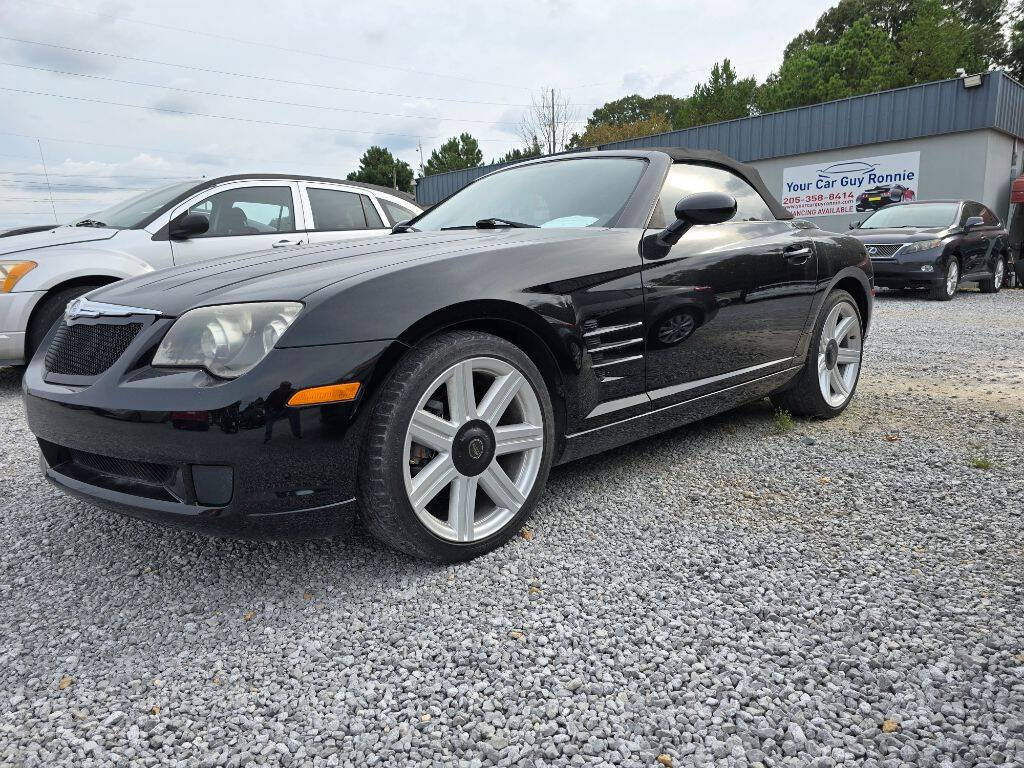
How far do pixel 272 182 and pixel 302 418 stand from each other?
483 cm

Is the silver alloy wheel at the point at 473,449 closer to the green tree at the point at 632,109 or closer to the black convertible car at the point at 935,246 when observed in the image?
the black convertible car at the point at 935,246

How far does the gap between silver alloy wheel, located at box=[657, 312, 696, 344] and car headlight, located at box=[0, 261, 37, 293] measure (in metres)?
4.51

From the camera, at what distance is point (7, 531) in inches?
107

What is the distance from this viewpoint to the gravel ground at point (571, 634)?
1.57 meters

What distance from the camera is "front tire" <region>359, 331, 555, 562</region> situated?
212cm

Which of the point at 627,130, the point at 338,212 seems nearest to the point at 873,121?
the point at 338,212

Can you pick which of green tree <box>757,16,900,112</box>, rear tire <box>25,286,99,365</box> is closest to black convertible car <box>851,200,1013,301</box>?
rear tire <box>25,286,99,365</box>

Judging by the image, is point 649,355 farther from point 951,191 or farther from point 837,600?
point 951,191

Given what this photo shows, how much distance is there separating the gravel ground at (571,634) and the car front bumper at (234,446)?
32cm

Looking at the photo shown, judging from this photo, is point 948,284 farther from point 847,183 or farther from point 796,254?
point 847,183

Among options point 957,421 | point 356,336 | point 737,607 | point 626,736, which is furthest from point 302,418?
point 957,421

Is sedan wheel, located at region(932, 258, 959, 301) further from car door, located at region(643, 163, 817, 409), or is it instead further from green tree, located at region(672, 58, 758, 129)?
green tree, located at region(672, 58, 758, 129)

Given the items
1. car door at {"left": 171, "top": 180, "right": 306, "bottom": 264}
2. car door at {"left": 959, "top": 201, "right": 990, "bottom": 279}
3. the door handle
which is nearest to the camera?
the door handle

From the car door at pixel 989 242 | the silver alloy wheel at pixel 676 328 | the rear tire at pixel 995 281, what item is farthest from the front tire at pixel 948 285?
the silver alloy wheel at pixel 676 328
